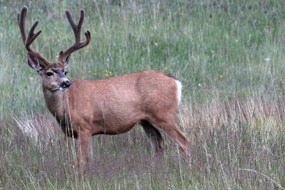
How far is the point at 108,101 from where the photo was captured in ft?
34.6

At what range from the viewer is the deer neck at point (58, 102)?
10.3 metres

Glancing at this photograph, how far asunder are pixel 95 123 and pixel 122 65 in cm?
467

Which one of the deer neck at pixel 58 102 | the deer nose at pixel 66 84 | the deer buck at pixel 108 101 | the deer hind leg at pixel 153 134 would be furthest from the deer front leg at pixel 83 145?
the deer hind leg at pixel 153 134

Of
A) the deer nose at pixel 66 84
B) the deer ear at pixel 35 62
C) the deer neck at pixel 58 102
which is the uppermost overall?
the deer ear at pixel 35 62

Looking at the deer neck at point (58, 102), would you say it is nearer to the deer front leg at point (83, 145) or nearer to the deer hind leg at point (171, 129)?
the deer front leg at point (83, 145)

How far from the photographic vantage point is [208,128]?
34.6ft

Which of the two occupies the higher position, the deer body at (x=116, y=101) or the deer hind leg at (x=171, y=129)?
the deer body at (x=116, y=101)

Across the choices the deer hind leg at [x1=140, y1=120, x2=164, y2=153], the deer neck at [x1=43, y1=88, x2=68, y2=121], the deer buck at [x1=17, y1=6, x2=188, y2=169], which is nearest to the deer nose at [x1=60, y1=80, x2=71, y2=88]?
the deer buck at [x1=17, y1=6, x2=188, y2=169]

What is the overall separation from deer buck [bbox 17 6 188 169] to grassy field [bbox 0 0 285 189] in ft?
0.54

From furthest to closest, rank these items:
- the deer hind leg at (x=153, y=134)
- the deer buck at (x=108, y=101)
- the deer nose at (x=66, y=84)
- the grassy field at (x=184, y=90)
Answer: the deer hind leg at (x=153, y=134) < the deer buck at (x=108, y=101) < the deer nose at (x=66, y=84) < the grassy field at (x=184, y=90)

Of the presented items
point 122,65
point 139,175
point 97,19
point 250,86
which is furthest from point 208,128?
point 97,19

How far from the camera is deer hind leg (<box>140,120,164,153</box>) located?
411 inches

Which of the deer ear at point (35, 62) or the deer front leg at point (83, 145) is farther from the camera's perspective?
the deer ear at point (35, 62)

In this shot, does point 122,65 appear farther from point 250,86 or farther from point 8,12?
point 8,12
